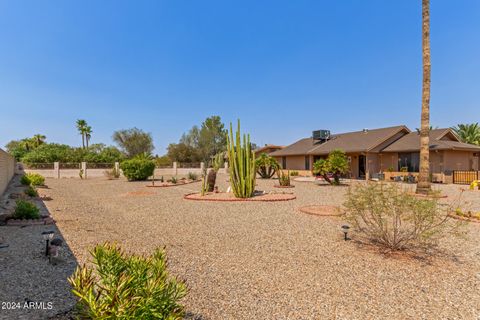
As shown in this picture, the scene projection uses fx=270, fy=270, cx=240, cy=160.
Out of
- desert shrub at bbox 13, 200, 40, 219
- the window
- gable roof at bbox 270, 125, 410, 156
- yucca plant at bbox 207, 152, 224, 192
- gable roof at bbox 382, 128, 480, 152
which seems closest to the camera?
desert shrub at bbox 13, 200, 40, 219

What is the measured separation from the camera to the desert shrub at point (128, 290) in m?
2.28

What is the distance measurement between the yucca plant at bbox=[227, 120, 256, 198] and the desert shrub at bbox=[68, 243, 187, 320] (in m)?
10.9

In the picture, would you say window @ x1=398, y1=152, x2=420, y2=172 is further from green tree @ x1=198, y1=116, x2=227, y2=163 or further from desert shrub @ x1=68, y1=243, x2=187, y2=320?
green tree @ x1=198, y1=116, x2=227, y2=163

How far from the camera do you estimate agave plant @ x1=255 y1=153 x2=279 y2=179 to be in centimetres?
2451

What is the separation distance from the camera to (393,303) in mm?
3707

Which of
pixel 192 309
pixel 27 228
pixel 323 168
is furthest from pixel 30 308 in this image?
pixel 323 168

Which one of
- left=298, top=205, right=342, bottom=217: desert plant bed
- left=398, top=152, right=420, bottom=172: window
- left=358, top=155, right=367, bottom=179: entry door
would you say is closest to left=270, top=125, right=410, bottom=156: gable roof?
left=358, top=155, right=367, bottom=179: entry door

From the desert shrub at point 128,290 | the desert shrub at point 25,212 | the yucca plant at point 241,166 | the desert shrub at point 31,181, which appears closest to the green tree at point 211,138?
the desert shrub at point 31,181

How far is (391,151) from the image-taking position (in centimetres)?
2398

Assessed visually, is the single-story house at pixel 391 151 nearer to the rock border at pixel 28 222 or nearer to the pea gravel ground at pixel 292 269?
the pea gravel ground at pixel 292 269

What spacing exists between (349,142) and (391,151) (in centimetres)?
536

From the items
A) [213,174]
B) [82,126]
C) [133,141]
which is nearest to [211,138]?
[133,141]

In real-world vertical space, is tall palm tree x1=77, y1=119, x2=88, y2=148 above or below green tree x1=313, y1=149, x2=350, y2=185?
above

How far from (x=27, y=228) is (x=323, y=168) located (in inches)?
666
